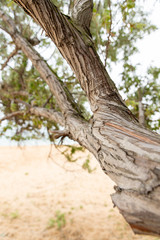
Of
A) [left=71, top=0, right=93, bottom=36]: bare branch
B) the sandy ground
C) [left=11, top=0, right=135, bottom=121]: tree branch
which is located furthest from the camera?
the sandy ground

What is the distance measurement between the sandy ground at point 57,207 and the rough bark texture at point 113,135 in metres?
2.22

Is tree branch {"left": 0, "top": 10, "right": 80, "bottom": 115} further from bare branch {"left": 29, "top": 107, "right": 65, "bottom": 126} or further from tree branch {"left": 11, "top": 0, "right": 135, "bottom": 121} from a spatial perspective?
tree branch {"left": 11, "top": 0, "right": 135, "bottom": 121}

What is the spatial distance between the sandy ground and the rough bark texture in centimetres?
222

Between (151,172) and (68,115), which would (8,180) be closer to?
(68,115)

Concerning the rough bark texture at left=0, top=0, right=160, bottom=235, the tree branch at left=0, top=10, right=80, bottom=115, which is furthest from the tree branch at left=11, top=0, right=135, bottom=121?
the tree branch at left=0, top=10, right=80, bottom=115

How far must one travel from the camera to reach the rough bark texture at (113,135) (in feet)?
2.59

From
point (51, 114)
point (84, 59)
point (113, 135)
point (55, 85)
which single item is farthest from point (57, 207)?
point (84, 59)

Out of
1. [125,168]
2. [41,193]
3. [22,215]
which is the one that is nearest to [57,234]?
[22,215]

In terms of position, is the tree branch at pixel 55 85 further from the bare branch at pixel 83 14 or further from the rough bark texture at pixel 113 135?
the bare branch at pixel 83 14

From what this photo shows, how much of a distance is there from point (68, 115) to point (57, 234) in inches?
157

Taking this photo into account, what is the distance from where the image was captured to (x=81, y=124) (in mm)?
1676

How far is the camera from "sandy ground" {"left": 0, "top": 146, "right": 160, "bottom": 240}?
441 centimetres

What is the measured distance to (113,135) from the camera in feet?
3.77

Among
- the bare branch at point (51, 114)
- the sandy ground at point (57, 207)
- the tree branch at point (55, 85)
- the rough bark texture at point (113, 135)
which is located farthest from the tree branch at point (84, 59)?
the sandy ground at point (57, 207)
